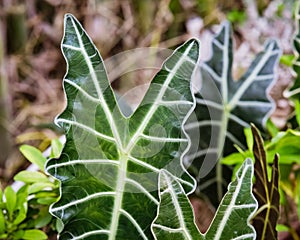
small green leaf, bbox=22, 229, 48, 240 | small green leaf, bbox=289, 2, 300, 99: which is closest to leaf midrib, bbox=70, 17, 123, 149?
small green leaf, bbox=22, 229, 48, 240

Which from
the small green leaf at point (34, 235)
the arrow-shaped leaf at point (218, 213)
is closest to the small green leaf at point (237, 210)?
the arrow-shaped leaf at point (218, 213)

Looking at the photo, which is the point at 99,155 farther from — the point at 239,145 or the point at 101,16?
the point at 101,16

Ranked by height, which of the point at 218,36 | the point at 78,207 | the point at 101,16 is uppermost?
the point at 101,16

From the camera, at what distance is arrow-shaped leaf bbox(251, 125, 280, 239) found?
0.45 meters

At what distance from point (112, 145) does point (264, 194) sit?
0.45 feet

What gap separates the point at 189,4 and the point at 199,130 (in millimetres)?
874

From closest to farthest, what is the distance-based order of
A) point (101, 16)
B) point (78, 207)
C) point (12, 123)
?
point (78, 207)
point (12, 123)
point (101, 16)

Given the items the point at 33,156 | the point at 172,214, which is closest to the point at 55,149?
Result: the point at 33,156

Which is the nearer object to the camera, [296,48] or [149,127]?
[149,127]

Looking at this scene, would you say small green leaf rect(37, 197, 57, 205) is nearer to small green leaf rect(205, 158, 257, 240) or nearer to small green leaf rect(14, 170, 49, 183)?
small green leaf rect(14, 170, 49, 183)

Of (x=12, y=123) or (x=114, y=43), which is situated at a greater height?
(x=114, y=43)

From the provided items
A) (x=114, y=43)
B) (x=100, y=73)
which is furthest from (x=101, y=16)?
(x=100, y=73)

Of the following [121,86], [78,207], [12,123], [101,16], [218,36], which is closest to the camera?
[78,207]

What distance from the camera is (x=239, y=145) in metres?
0.61
